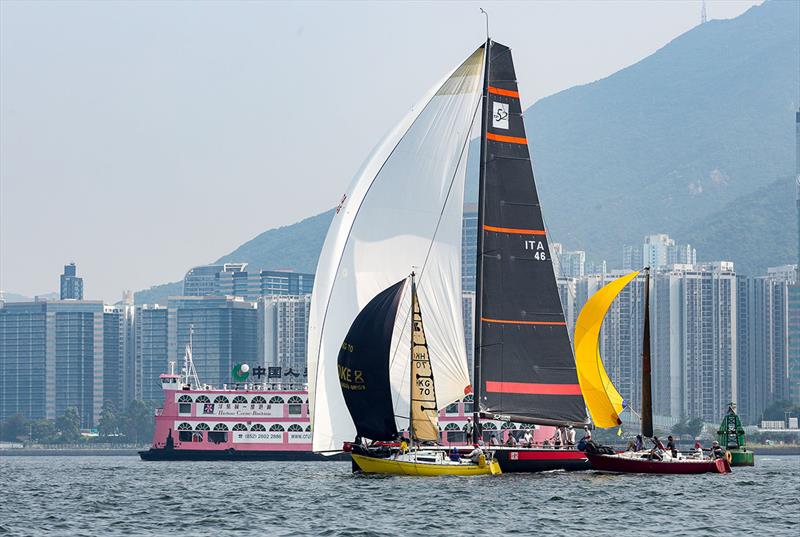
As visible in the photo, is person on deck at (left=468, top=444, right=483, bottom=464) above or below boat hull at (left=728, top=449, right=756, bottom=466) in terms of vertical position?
above

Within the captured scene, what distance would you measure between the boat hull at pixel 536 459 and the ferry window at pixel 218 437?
5077cm

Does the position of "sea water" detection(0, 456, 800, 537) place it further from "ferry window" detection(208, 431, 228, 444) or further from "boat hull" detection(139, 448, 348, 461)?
"ferry window" detection(208, 431, 228, 444)

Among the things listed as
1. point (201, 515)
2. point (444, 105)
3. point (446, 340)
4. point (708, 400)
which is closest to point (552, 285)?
point (446, 340)

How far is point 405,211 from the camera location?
5044cm

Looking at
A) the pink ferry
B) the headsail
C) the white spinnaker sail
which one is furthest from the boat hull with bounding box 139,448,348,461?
the headsail

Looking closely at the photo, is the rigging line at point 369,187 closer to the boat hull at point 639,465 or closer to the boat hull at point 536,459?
the boat hull at point 536,459

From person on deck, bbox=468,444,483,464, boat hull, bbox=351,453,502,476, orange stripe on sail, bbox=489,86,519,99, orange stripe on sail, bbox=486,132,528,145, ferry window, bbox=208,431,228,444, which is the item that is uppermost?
orange stripe on sail, bbox=489,86,519,99

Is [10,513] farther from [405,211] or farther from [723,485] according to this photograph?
[723,485]

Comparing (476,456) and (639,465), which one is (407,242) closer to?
(476,456)

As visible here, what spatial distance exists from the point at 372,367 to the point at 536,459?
648cm

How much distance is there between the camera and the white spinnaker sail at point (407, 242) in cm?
5016

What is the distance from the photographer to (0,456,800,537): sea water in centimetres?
3538

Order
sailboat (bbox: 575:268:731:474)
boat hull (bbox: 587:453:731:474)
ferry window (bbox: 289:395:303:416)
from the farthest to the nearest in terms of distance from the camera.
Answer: ferry window (bbox: 289:395:303:416) → sailboat (bbox: 575:268:731:474) → boat hull (bbox: 587:453:731:474)

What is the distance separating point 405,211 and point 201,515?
49.0 ft
